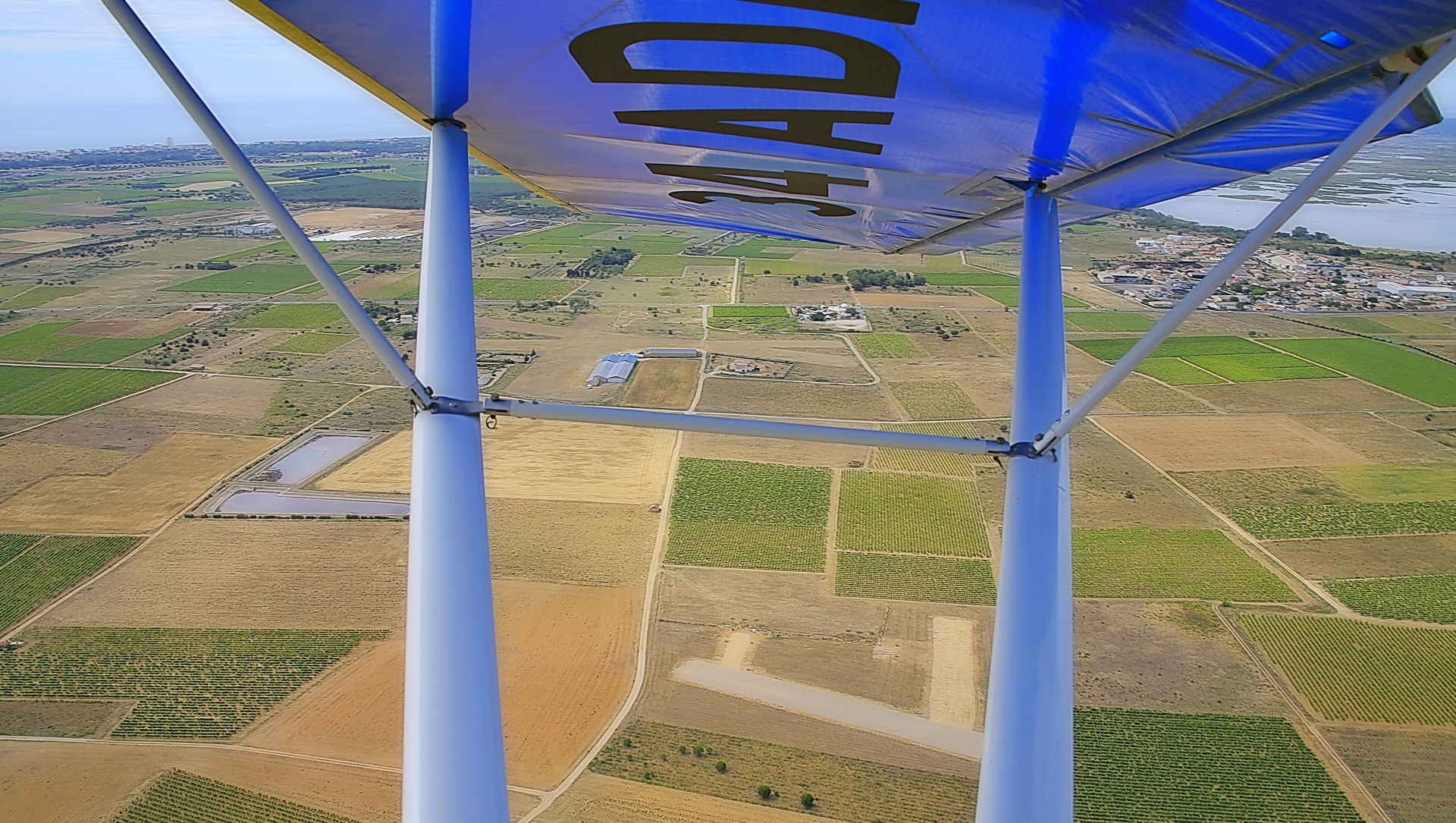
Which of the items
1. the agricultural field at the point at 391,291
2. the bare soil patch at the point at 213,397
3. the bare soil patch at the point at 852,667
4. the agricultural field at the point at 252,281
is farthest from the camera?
the agricultural field at the point at 252,281

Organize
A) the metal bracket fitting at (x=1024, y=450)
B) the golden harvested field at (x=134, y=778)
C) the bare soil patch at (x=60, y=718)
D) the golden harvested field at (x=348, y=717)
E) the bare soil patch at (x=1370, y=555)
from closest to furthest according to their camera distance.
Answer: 1. the metal bracket fitting at (x=1024, y=450)
2. the golden harvested field at (x=134, y=778)
3. the golden harvested field at (x=348, y=717)
4. the bare soil patch at (x=60, y=718)
5. the bare soil patch at (x=1370, y=555)

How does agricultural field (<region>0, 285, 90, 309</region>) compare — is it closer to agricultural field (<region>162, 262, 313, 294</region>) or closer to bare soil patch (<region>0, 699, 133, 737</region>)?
agricultural field (<region>162, 262, 313, 294</region>)

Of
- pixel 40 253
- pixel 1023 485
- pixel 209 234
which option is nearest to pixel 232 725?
pixel 1023 485

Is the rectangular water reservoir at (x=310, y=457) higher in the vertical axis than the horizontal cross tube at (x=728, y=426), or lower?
lower

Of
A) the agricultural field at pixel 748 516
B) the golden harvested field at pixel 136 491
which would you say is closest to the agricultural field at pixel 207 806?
the agricultural field at pixel 748 516

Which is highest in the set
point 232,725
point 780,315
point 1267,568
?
point 780,315

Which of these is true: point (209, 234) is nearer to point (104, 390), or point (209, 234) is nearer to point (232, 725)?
point (104, 390)

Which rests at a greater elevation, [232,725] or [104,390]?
[104,390]

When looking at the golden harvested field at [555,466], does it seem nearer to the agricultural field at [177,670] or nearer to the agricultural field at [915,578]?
the agricultural field at [915,578]

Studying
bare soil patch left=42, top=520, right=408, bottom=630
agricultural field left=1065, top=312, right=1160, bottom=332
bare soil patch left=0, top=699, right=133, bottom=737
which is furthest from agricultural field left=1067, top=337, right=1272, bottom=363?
bare soil patch left=0, top=699, right=133, bottom=737
